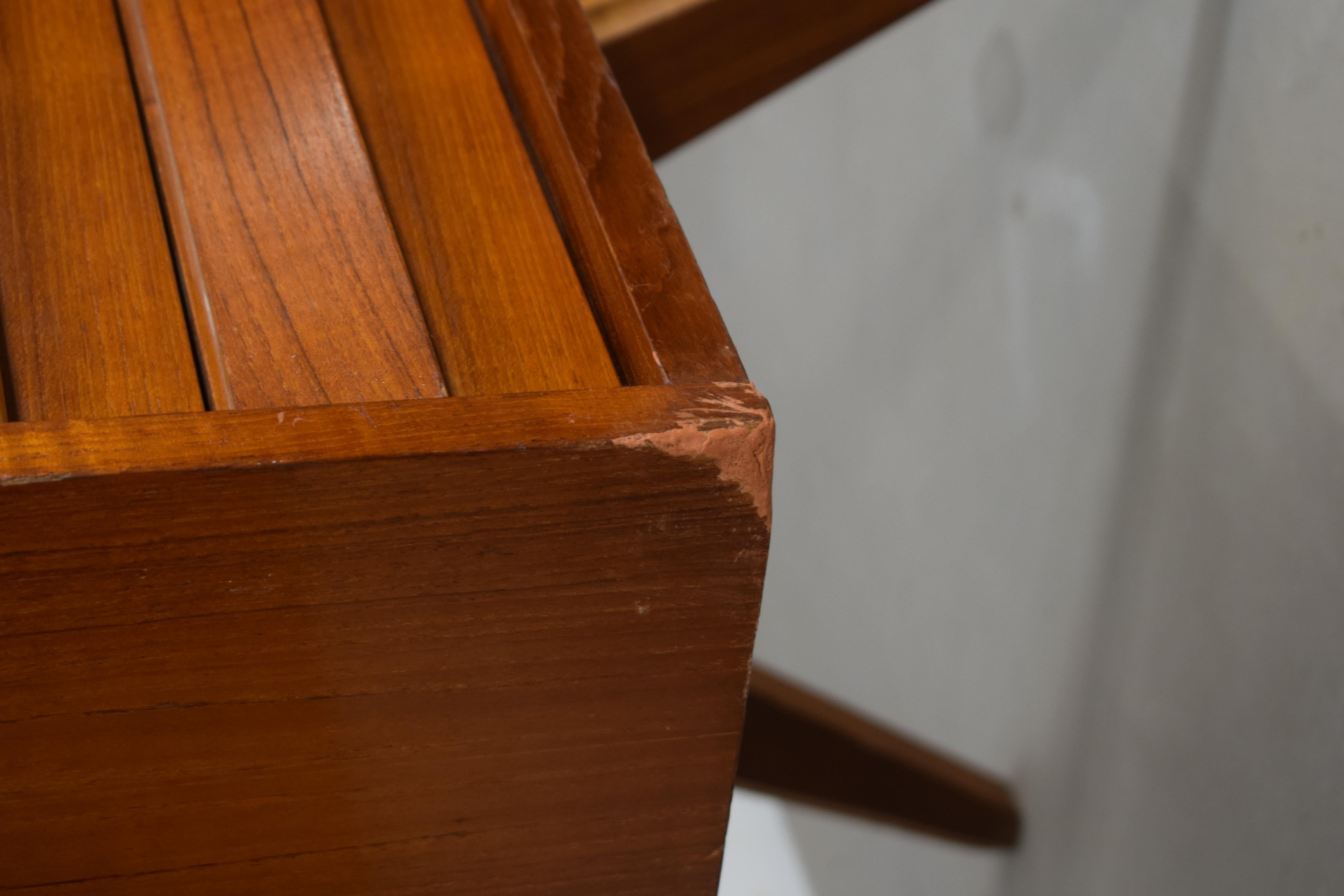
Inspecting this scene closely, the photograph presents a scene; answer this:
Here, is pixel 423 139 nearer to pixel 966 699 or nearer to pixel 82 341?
pixel 82 341

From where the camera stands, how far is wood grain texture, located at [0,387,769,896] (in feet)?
1.63

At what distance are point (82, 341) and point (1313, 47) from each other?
48.0 inches

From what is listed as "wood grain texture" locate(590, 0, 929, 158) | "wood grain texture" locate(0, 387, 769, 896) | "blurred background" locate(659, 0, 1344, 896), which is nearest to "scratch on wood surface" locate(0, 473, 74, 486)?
"wood grain texture" locate(0, 387, 769, 896)

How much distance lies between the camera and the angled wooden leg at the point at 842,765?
1.52m

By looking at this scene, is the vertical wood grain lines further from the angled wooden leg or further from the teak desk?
the angled wooden leg

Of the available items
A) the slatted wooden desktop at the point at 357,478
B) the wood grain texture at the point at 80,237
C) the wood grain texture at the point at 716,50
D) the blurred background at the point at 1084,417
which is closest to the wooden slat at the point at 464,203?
the slatted wooden desktop at the point at 357,478

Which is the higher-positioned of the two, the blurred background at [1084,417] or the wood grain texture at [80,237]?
the wood grain texture at [80,237]

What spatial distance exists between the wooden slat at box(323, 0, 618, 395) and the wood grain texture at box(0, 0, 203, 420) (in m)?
0.13

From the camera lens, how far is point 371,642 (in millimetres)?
559

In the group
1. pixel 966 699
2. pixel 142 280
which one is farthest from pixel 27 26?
pixel 966 699

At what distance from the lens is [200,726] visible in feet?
1.85

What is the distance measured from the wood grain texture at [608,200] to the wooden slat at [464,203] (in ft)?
0.05

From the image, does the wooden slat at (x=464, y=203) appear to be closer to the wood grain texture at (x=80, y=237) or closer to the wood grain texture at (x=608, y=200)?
the wood grain texture at (x=608, y=200)

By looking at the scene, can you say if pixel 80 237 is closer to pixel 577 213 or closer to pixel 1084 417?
pixel 577 213
